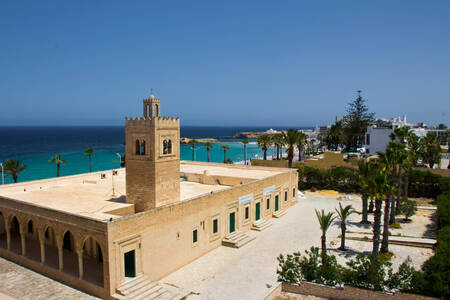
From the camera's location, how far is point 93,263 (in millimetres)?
17703

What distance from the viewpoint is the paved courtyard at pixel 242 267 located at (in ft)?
51.7

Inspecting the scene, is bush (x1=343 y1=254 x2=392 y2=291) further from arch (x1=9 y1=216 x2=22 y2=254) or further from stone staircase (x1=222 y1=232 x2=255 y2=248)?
arch (x1=9 y1=216 x2=22 y2=254)

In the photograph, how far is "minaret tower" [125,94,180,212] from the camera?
60.2 feet

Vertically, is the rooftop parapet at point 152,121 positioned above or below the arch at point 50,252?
above

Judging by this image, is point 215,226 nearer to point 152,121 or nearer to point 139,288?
point 139,288

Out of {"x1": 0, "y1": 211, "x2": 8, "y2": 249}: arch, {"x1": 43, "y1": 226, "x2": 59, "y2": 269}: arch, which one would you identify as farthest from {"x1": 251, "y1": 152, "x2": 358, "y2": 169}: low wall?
{"x1": 0, "y1": 211, "x2": 8, "y2": 249}: arch

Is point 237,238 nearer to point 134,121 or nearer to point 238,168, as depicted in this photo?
point 134,121

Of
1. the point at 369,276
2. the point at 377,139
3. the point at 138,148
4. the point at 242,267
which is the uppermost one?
the point at 138,148

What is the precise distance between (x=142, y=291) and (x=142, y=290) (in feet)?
0.16

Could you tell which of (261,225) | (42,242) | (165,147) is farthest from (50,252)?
(261,225)

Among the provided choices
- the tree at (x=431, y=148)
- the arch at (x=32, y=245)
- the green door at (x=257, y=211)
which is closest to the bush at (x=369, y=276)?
the green door at (x=257, y=211)

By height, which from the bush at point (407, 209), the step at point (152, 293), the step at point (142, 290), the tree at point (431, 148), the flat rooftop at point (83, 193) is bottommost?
the step at point (152, 293)

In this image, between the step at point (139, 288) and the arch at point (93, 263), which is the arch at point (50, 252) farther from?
the step at point (139, 288)

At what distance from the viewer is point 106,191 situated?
2311 cm
